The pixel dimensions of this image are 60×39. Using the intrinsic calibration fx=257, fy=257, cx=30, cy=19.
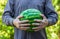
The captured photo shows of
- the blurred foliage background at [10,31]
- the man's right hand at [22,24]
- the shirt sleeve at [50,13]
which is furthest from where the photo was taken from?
the blurred foliage background at [10,31]

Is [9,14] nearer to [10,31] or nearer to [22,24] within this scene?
[22,24]

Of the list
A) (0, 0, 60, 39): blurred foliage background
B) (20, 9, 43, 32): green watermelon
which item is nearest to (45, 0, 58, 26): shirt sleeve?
(20, 9, 43, 32): green watermelon

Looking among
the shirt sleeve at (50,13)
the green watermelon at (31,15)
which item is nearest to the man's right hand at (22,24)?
the green watermelon at (31,15)

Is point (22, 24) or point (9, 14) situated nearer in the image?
point (22, 24)

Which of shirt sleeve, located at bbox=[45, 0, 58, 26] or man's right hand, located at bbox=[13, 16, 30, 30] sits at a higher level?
shirt sleeve, located at bbox=[45, 0, 58, 26]

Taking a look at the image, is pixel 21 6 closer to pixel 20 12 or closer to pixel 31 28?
pixel 20 12

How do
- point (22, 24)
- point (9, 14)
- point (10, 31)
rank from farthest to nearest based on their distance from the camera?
1. point (10, 31)
2. point (9, 14)
3. point (22, 24)

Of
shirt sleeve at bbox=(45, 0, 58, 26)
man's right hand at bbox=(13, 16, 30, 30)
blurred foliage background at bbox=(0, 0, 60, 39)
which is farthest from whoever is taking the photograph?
blurred foliage background at bbox=(0, 0, 60, 39)

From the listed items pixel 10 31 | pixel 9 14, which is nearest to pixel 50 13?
pixel 9 14

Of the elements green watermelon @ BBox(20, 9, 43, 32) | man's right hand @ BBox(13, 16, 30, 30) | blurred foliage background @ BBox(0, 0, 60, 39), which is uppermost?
green watermelon @ BBox(20, 9, 43, 32)

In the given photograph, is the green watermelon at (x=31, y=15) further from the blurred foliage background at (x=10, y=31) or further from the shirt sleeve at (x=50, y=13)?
the blurred foliage background at (x=10, y=31)

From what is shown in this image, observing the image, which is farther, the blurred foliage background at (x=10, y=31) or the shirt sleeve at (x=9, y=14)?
the blurred foliage background at (x=10, y=31)

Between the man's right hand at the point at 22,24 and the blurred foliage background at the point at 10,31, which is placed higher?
the man's right hand at the point at 22,24

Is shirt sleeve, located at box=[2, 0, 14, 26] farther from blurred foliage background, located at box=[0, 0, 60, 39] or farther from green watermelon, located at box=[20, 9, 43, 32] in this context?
blurred foliage background, located at box=[0, 0, 60, 39]
